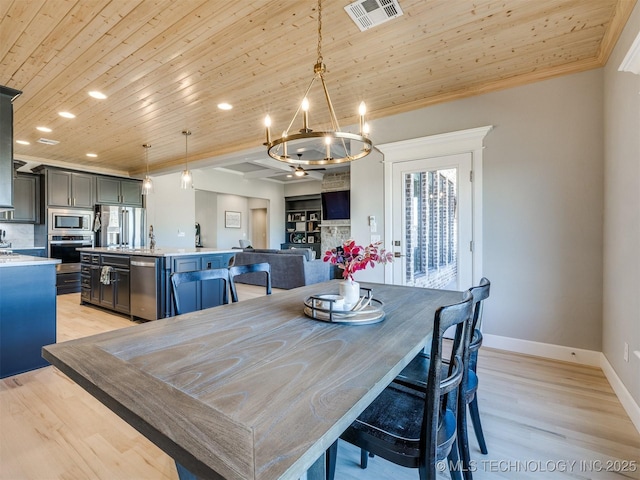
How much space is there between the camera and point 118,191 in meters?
6.84

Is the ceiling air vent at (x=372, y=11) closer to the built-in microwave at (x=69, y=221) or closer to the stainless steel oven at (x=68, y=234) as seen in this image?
the stainless steel oven at (x=68, y=234)

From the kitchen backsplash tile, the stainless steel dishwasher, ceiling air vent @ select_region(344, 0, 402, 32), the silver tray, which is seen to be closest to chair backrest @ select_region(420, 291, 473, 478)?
the silver tray

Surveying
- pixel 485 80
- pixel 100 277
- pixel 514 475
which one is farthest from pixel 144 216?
pixel 514 475

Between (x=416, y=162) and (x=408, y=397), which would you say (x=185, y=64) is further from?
(x=408, y=397)

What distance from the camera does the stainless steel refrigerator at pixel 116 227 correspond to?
636cm

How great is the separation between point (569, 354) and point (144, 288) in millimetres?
4663

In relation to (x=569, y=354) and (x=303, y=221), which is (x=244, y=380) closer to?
(x=569, y=354)

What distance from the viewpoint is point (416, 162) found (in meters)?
3.69

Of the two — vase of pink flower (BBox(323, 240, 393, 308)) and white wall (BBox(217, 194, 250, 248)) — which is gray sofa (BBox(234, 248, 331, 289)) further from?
vase of pink flower (BBox(323, 240, 393, 308))

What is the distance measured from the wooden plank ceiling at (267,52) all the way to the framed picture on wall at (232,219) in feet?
21.8

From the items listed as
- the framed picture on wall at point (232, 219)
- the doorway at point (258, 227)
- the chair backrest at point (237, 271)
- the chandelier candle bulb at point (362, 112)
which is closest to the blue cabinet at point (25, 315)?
the chair backrest at point (237, 271)

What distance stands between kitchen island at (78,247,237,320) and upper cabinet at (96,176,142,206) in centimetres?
226

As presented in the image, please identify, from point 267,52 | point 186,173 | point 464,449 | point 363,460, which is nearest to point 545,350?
point 464,449

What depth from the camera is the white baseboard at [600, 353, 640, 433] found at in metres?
1.92
